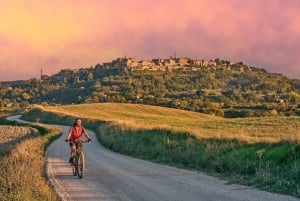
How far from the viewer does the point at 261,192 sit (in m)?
14.9

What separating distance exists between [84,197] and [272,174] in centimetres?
617

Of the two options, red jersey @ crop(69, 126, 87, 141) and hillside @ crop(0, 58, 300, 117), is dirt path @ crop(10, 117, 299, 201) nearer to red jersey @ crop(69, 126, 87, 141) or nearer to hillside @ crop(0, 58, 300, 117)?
red jersey @ crop(69, 126, 87, 141)

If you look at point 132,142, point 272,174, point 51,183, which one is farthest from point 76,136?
point 132,142

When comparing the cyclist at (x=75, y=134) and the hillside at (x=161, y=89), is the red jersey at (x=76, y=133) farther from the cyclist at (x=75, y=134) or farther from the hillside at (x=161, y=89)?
the hillside at (x=161, y=89)

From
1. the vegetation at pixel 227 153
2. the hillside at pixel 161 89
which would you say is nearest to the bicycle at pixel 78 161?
the vegetation at pixel 227 153

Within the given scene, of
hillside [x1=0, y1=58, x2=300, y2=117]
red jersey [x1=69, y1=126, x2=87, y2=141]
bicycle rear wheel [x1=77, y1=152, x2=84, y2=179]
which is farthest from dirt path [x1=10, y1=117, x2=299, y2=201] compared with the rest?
hillside [x1=0, y1=58, x2=300, y2=117]

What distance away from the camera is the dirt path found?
47.5ft

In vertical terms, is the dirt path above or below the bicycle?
below

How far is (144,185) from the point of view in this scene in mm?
16953

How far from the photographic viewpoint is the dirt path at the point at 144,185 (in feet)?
47.5

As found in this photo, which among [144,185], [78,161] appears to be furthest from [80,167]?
[144,185]

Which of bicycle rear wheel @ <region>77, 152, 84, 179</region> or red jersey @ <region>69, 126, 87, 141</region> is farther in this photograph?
red jersey @ <region>69, 126, 87, 141</region>

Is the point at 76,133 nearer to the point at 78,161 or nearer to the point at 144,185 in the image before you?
the point at 78,161

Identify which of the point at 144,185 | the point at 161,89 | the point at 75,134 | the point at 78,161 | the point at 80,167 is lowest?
the point at 144,185
